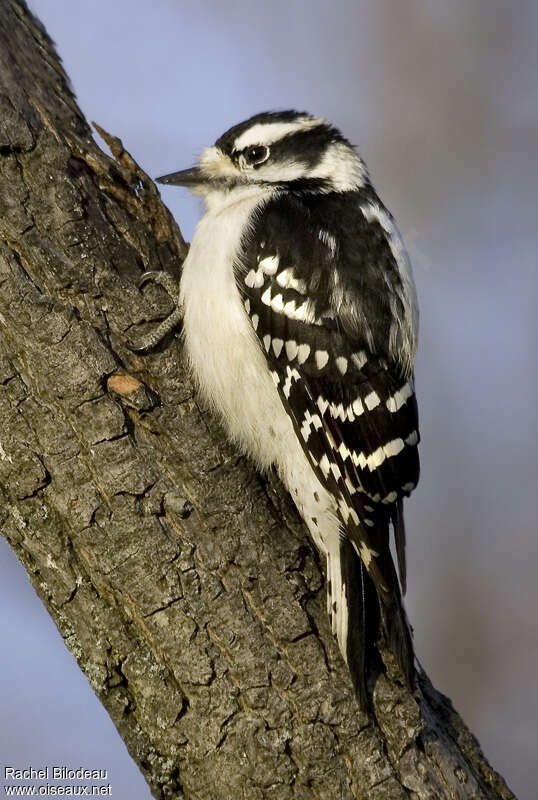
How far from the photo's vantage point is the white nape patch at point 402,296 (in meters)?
3.05

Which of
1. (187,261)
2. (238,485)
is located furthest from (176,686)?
(187,261)

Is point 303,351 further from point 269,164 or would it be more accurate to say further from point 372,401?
point 269,164

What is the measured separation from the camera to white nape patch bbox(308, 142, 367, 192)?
3.52 metres

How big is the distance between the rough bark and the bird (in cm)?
17

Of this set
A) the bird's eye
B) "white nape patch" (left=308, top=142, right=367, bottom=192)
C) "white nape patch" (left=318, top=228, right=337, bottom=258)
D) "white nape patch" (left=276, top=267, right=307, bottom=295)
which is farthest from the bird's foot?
"white nape patch" (left=308, top=142, right=367, bottom=192)

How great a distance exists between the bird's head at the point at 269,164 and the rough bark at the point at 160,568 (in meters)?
0.87

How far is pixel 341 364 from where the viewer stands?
2.95 meters

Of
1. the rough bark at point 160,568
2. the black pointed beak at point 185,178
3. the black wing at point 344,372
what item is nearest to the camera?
the rough bark at point 160,568

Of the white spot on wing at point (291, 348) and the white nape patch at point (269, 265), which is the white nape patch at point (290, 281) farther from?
the white spot on wing at point (291, 348)

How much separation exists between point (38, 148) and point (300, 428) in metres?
1.25

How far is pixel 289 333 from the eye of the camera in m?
2.97

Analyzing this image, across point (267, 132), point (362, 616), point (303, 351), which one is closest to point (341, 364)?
point (303, 351)

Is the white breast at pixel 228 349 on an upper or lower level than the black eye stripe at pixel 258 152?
lower

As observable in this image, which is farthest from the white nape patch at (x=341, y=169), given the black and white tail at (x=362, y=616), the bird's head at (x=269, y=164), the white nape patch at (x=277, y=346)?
the black and white tail at (x=362, y=616)
